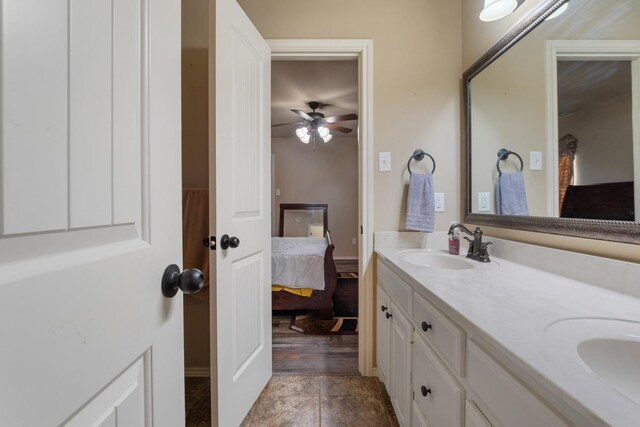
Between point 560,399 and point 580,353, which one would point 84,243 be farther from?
point 580,353

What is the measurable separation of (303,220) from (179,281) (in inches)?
176

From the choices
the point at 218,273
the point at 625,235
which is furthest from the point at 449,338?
the point at 218,273

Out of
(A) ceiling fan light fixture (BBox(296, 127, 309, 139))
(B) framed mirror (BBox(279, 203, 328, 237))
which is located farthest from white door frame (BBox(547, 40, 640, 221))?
(B) framed mirror (BBox(279, 203, 328, 237))

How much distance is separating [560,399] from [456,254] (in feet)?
3.58

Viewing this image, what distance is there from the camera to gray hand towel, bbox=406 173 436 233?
5.09 ft

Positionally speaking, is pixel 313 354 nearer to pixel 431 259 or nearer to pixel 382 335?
pixel 382 335


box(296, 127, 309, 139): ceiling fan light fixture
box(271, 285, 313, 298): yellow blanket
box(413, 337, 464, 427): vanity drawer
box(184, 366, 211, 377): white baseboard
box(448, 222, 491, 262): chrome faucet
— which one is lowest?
box(184, 366, 211, 377): white baseboard

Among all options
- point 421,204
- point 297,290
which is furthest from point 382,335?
point 297,290

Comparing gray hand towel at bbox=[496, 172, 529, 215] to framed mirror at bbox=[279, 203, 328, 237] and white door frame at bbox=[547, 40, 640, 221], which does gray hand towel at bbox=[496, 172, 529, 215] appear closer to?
white door frame at bbox=[547, 40, 640, 221]

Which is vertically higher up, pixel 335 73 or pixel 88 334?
pixel 335 73

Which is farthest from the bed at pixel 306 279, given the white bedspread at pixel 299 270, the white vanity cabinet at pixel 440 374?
the white vanity cabinet at pixel 440 374

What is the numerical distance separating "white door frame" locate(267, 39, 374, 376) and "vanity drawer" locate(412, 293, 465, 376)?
24.8 inches

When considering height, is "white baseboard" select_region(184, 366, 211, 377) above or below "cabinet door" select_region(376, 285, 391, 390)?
below

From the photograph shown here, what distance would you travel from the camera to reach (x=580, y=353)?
0.54 meters
